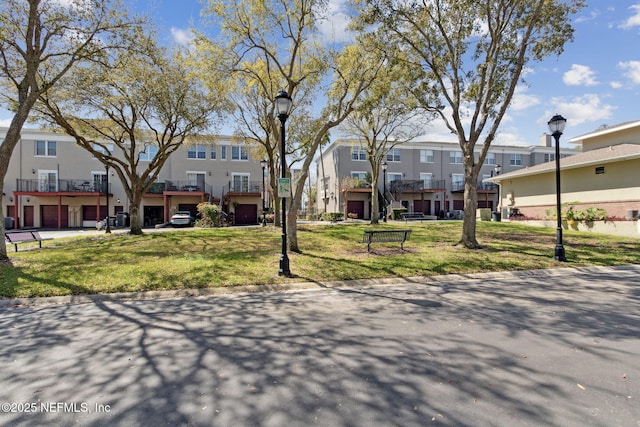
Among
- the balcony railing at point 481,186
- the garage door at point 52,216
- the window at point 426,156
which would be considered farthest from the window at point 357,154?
the garage door at point 52,216

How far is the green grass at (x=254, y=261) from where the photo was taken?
25.5 ft

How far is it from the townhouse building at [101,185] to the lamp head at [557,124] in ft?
76.3

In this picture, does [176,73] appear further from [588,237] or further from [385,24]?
[588,237]

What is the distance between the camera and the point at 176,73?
16.3m

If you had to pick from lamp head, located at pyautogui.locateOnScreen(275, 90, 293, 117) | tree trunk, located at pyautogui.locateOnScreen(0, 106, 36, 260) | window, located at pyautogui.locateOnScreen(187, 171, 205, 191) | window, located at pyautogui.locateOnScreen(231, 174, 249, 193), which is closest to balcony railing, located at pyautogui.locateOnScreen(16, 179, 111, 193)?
window, located at pyautogui.locateOnScreen(187, 171, 205, 191)

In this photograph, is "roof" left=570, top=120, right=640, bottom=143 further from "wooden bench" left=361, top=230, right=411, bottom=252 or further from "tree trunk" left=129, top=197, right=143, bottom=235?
"tree trunk" left=129, top=197, right=143, bottom=235

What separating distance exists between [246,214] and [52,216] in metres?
18.4

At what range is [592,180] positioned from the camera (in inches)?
756

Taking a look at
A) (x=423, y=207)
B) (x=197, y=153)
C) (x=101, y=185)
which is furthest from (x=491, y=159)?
(x=101, y=185)

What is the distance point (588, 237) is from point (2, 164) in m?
23.7

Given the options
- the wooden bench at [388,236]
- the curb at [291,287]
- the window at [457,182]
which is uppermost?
the window at [457,182]

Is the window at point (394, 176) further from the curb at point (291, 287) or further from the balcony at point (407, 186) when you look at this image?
the curb at point (291, 287)

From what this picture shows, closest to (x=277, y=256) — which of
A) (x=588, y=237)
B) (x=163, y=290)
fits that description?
(x=163, y=290)

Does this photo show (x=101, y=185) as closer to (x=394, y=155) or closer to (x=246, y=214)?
(x=246, y=214)
